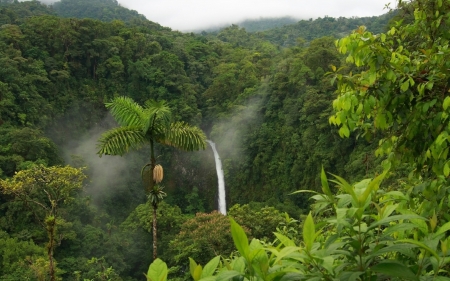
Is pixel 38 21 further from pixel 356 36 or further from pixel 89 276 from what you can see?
pixel 356 36

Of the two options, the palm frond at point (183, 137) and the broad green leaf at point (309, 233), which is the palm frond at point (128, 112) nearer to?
the palm frond at point (183, 137)

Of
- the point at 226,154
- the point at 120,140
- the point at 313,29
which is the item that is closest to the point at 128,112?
the point at 120,140

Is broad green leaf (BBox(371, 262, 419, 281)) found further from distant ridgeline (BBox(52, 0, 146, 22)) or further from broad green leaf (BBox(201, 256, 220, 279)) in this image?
distant ridgeline (BBox(52, 0, 146, 22))

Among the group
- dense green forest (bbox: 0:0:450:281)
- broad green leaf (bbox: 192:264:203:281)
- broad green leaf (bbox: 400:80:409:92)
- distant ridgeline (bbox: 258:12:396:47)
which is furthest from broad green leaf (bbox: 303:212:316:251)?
distant ridgeline (bbox: 258:12:396:47)

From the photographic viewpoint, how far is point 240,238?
688 millimetres

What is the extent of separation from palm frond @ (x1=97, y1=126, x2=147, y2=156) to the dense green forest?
0.02m

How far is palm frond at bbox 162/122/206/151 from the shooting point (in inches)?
209

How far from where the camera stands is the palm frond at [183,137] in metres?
5.30

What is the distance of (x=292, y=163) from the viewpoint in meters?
19.2

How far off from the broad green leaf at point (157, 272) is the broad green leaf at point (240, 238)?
0.16 m

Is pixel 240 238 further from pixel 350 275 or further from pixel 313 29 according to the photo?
pixel 313 29

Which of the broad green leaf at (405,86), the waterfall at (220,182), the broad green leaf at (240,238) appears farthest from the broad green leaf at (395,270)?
the waterfall at (220,182)

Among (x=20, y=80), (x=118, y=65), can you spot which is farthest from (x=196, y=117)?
(x=20, y=80)

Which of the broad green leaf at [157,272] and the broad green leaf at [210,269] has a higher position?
the broad green leaf at [157,272]
